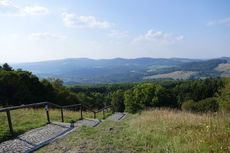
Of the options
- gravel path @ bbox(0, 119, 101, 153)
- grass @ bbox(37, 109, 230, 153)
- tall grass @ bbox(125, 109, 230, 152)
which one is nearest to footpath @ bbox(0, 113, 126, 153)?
gravel path @ bbox(0, 119, 101, 153)

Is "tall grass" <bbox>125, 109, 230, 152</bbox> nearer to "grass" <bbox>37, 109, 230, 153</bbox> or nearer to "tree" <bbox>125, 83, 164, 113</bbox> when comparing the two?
"grass" <bbox>37, 109, 230, 153</bbox>

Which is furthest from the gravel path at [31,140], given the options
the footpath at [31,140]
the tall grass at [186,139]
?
the tall grass at [186,139]

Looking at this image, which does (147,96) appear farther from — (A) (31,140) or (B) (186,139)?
(A) (31,140)

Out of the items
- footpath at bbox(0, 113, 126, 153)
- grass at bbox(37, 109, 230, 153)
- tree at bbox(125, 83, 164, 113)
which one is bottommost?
tree at bbox(125, 83, 164, 113)

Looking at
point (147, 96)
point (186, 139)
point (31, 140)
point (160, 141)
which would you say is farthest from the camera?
point (147, 96)

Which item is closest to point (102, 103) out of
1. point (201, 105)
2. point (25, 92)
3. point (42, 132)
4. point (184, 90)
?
point (184, 90)

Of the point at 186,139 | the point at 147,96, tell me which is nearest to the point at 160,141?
the point at 186,139

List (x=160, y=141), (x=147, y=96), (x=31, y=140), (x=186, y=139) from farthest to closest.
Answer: (x=147, y=96)
(x=31, y=140)
(x=160, y=141)
(x=186, y=139)

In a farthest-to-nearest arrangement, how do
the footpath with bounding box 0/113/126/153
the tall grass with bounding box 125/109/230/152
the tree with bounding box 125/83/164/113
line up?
the tree with bounding box 125/83/164/113, the footpath with bounding box 0/113/126/153, the tall grass with bounding box 125/109/230/152

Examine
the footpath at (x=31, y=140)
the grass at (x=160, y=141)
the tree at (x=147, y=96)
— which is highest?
the grass at (x=160, y=141)

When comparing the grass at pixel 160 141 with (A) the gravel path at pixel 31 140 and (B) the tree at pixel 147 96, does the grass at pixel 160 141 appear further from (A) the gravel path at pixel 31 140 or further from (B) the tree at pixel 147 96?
(B) the tree at pixel 147 96

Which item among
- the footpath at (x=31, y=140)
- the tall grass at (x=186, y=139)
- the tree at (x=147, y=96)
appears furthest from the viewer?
the tree at (x=147, y=96)

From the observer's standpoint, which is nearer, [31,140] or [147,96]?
[31,140]

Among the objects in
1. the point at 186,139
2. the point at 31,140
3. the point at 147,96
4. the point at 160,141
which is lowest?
the point at 147,96
